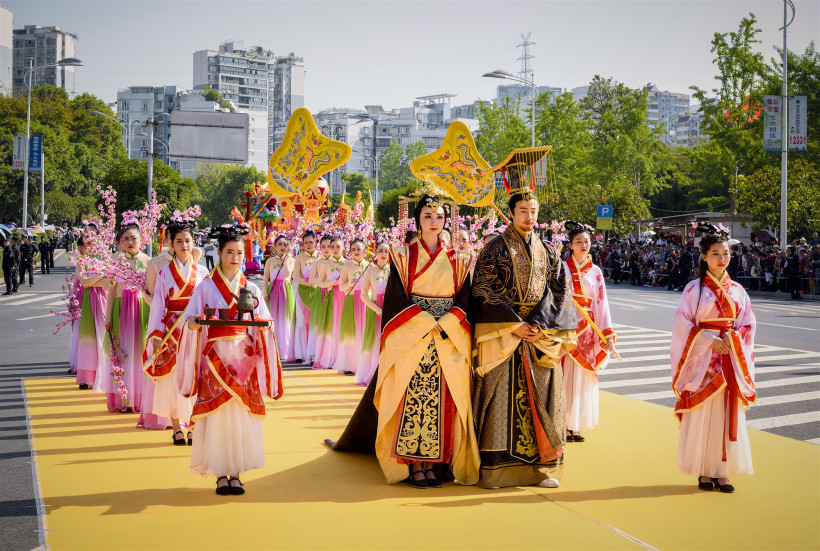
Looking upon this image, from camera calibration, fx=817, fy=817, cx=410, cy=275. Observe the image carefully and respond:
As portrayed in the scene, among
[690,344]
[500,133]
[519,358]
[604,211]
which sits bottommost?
[519,358]

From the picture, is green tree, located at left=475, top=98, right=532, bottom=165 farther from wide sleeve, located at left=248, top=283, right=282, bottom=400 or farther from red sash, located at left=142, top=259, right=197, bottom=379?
wide sleeve, located at left=248, top=283, right=282, bottom=400

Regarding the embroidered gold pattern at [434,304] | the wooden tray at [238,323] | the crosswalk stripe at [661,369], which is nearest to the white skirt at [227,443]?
the wooden tray at [238,323]

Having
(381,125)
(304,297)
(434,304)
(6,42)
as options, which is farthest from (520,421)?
(381,125)

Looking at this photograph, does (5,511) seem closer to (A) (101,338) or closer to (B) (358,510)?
(B) (358,510)

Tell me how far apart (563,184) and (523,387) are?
3343 centimetres

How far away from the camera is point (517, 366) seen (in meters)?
5.68

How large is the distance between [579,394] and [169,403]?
3521mm

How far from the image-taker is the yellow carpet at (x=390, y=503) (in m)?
4.56

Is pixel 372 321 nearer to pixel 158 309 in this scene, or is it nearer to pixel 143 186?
pixel 158 309

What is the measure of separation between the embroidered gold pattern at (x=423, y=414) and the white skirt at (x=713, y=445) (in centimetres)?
171

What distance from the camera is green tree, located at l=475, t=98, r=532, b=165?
38.2m

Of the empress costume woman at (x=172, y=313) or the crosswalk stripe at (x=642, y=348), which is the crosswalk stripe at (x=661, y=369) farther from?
the empress costume woman at (x=172, y=313)

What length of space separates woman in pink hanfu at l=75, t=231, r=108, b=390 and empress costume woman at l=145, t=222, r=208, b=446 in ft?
8.24

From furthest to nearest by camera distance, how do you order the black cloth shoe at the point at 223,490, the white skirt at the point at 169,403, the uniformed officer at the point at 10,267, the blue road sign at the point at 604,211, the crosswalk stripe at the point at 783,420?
the blue road sign at the point at 604,211 < the uniformed officer at the point at 10,267 < the crosswalk stripe at the point at 783,420 < the white skirt at the point at 169,403 < the black cloth shoe at the point at 223,490
